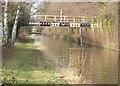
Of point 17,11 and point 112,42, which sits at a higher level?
point 17,11

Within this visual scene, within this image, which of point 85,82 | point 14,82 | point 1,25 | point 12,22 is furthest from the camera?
point 12,22

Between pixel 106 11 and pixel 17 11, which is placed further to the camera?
pixel 106 11

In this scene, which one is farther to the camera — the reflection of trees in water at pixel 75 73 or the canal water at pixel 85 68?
the canal water at pixel 85 68

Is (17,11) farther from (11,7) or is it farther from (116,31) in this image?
(116,31)

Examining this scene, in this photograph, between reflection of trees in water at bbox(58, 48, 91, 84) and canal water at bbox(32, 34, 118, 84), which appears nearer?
reflection of trees in water at bbox(58, 48, 91, 84)

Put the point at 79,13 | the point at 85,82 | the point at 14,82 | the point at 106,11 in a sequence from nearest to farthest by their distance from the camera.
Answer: the point at 14,82, the point at 85,82, the point at 106,11, the point at 79,13

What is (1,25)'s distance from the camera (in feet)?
86.9

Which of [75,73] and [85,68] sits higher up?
[75,73]

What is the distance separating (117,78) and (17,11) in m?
14.9

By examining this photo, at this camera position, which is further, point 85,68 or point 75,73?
point 85,68

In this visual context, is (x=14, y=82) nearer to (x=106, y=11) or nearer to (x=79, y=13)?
(x=106, y=11)

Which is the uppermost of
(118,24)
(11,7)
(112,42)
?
(11,7)

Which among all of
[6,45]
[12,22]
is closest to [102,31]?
[12,22]

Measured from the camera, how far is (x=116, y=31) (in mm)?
38875
